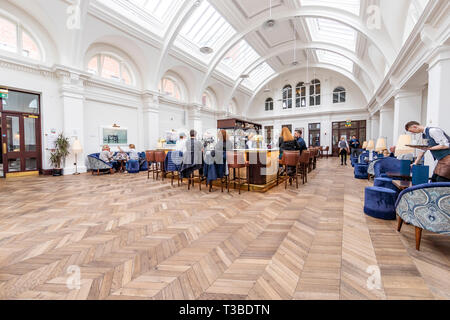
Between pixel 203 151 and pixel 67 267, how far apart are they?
126 inches

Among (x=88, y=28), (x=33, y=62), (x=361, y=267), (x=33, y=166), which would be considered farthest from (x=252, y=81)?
(x=361, y=267)

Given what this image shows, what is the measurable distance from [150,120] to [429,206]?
9711mm

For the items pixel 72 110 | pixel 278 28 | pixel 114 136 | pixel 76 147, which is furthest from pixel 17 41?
pixel 278 28

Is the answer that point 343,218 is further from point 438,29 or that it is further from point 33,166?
point 33,166

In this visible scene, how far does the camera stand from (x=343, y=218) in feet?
8.53

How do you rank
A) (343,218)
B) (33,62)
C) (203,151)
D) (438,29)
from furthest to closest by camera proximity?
(33,62) → (203,151) → (438,29) → (343,218)

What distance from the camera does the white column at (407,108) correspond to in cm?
573

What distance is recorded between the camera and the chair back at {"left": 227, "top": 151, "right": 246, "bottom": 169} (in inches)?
157

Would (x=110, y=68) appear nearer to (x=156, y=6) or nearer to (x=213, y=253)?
(x=156, y=6)

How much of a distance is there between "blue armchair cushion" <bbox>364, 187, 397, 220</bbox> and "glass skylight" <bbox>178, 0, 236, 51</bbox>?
9.09m

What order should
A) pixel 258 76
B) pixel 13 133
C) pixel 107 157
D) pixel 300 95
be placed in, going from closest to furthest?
pixel 13 133, pixel 107 157, pixel 258 76, pixel 300 95

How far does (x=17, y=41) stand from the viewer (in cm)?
595

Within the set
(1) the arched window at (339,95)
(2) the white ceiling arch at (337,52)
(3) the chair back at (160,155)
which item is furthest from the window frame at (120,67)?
(1) the arched window at (339,95)

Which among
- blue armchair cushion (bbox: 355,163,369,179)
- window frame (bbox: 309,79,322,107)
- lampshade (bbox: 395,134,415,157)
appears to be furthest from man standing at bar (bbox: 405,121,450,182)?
window frame (bbox: 309,79,322,107)
